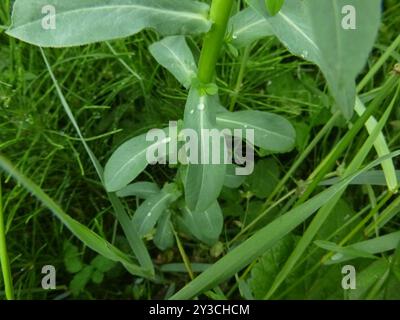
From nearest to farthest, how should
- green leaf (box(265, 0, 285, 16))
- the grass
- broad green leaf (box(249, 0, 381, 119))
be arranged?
broad green leaf (box(249, 0, 381, 119))
green leaf (box(265, 0, 285, 16))
the grass

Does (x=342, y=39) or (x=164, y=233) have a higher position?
(x=164, y=233)

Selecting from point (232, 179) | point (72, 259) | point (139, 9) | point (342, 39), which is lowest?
point (342, 39)

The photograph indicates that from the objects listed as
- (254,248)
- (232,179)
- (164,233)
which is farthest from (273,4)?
(164,233)

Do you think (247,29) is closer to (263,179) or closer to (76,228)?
(76,228)

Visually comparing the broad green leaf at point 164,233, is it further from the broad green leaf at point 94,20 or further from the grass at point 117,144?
the broad green leaf at point 94,20

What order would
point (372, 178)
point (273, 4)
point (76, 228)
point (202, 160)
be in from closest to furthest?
point (273, 4) → point (76, 228) → point (202, 160) → point (372, 178)

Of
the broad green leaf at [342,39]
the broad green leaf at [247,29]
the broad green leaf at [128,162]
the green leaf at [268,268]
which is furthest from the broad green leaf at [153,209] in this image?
the broad green leaf at [342,39]

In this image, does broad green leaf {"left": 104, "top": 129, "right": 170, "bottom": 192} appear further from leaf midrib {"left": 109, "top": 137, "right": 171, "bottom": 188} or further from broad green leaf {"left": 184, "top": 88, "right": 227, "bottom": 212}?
broad green leaf {"left": 184, "top": 88, "right": 227, "bottom": 212}

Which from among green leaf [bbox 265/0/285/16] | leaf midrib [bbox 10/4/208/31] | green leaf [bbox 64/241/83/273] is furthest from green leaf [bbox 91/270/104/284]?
green leaf [bbox 265/0/285/16]
